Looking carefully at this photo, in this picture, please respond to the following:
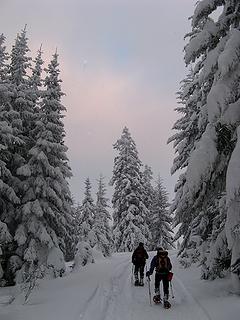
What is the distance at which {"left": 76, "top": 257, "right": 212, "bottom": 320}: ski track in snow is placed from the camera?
36.3ft

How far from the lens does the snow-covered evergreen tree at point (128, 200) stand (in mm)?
41250

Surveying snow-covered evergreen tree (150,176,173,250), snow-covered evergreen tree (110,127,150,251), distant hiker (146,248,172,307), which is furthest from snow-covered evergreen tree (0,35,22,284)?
snow-covered evergreen tree (150,176,173,250)

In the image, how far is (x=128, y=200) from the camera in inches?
1662

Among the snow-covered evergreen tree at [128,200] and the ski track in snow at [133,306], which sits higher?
the snow-covered evergreen tree at [128,200]

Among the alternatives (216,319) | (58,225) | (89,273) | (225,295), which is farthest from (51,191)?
(216,319)

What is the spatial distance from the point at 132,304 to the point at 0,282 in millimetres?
10480

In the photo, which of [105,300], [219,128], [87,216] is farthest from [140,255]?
[87,216]

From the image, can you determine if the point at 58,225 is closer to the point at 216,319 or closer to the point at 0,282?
the point at 0,282

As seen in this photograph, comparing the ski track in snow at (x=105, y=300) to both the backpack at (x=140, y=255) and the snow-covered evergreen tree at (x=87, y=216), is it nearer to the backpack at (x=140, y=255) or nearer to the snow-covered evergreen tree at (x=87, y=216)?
the backpack at (x=140, y=255)

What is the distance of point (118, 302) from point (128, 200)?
2889cm

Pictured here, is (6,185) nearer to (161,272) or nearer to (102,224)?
(161,272)

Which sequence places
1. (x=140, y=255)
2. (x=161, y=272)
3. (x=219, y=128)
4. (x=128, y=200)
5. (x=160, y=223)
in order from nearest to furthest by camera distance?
(x=219, y=128) → (x=161, y=272) → (x=140, y=255) → (x=128, y=200) → (x=160, y=223)

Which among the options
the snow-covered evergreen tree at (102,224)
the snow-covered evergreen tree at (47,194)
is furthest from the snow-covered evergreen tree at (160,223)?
the snow-covered evergreen tree at (47,194)

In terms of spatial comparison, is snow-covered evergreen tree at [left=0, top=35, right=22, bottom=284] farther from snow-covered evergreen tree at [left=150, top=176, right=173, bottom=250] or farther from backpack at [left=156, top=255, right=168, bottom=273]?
snow-covered evergreen tree at [left=150, top=176, right=173, bottom=250]
